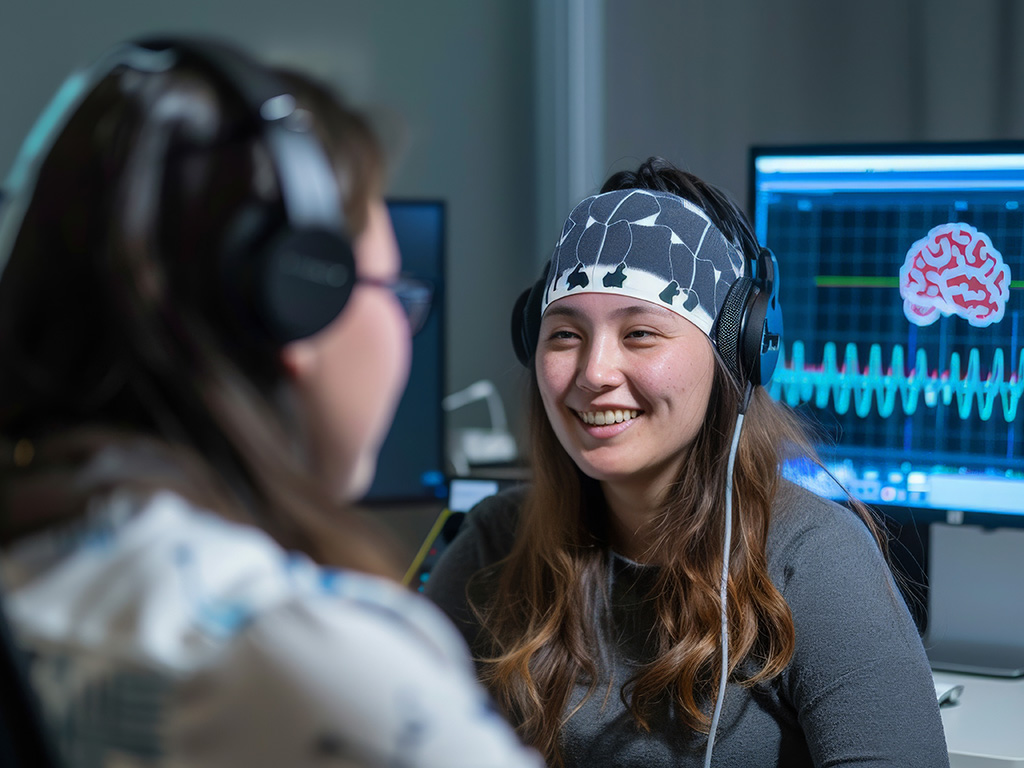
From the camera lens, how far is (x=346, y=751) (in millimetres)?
380

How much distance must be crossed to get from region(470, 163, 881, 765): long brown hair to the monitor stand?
29cm

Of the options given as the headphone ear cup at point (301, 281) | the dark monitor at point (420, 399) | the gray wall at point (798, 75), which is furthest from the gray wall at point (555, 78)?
the headphone ear cup at point (301, 281)

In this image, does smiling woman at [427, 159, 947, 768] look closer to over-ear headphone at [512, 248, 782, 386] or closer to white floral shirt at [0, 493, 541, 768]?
over-ear headphone at [512, 248, 782, 386]

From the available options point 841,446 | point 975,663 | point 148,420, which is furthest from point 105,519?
point 975,663

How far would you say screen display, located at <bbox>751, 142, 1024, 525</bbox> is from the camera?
4.25 ft

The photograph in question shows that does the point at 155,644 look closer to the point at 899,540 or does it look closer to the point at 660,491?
the point at 660,491

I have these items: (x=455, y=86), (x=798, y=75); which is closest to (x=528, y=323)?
(x=798, y=75)

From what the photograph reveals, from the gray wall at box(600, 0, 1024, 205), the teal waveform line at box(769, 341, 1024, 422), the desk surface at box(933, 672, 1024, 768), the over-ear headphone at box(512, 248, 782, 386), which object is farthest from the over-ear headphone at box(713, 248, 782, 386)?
the gray wall at box(600, 0, 1024, 205)

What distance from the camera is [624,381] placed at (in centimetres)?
107

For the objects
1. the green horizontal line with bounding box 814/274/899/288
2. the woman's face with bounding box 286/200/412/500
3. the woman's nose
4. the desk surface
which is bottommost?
the desk surface

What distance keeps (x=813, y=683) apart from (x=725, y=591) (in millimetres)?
117

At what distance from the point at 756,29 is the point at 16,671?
2.09 metres

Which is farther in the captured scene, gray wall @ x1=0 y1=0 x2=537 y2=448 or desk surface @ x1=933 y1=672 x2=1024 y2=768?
gray wall @ x1=0 y1=0 x2=537 y2=448

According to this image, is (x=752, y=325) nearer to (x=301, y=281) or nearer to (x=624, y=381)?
(x=624, y=381)
